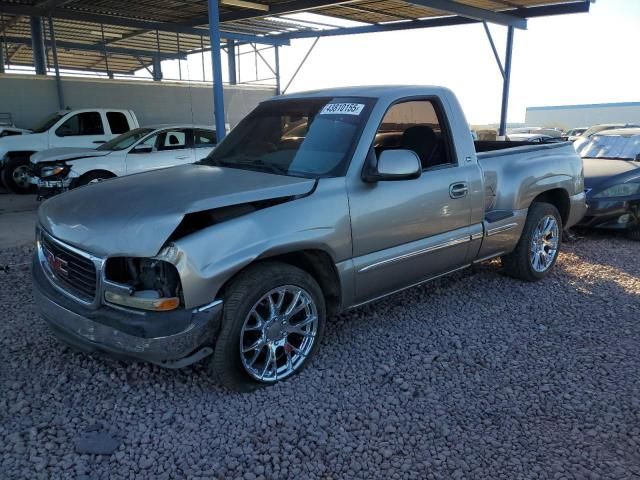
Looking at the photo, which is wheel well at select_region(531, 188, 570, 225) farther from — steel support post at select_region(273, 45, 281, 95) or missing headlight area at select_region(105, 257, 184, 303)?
steel support post at select_region(273, 45, 281, 95)

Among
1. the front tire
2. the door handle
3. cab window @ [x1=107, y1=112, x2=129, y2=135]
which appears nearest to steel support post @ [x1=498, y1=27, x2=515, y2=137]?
cab window @ [x1=107, y1=112, x2=129, y2=135]

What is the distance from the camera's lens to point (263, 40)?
18062 mm

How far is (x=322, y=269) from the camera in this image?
3.43 metres

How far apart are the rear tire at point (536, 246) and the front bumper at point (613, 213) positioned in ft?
5.88

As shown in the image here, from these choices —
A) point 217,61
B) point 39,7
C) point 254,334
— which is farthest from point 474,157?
point 39,7

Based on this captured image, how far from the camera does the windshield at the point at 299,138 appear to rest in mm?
3549

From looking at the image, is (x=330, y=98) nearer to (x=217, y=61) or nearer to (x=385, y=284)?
(x=385, y=284)

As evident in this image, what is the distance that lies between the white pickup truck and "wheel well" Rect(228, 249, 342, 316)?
10.5 meters

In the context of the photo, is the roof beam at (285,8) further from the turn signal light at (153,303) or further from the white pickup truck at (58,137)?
the turn signal light at (153,303)

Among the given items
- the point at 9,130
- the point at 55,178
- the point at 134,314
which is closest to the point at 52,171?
the point at 55,178

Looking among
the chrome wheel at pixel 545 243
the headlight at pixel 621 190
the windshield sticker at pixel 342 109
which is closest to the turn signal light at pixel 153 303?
the windshield sticker at pixel 342 109

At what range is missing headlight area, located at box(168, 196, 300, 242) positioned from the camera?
113 inches

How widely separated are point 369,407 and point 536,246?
3.05 m

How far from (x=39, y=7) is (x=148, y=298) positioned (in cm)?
1491
